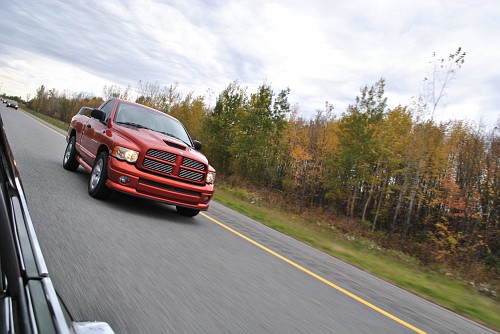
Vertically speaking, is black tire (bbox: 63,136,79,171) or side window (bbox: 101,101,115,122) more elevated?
side window (bbox: 101,101,115,122)

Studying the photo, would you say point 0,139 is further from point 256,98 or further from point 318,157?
point 318,157

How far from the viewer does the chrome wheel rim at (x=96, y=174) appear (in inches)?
264

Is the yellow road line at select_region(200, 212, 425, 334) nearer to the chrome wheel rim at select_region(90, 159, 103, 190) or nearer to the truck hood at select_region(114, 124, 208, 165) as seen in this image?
the truck hood at select_region(114, 124, 208, 165)

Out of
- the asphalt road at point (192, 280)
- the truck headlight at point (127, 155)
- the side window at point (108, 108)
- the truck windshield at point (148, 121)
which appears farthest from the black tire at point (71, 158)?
the truck headlight at point (127, 155)

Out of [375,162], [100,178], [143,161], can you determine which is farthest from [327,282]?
[375,162]

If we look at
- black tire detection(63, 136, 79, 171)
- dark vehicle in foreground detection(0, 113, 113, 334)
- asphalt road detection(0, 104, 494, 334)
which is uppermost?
dark vehicle in foreground detection(0, 113, 113, 334)

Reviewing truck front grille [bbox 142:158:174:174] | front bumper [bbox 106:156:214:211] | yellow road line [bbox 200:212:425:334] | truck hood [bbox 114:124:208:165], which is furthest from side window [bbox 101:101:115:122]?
yellow road line [bbox 200:212:425:334]

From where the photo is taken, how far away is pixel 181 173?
672cm

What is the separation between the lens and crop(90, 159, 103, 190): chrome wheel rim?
6.71 metres

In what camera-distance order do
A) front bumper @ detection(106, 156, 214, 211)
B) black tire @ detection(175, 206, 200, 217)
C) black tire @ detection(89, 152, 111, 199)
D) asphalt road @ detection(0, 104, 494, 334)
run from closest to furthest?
asphalt road @ detection(0, 104, 494, 334) → front bumper @ detection(106, 156, 214, 211) → black tire @ detection(89, 152, 111, 199) → black tire @ detection(175, 206, 200, 217)

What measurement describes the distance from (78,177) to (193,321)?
706 cm

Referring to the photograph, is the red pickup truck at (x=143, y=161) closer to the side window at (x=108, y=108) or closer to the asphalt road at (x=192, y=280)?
the side window at (x=108, y=108)

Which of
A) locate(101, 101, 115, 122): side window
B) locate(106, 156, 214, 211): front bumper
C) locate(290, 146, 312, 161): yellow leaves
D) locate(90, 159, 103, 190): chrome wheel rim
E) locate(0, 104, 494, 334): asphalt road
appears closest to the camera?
locate(0, 104, 494, 334): asphalt road

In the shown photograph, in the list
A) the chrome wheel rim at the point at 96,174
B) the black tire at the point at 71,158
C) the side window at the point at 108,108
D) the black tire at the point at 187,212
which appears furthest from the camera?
the black tire at the point at 71,158
